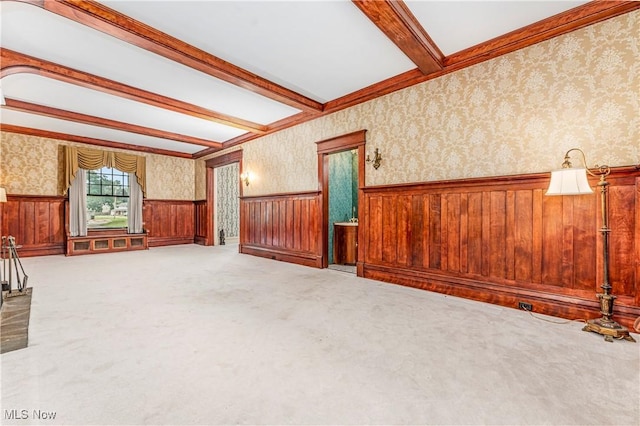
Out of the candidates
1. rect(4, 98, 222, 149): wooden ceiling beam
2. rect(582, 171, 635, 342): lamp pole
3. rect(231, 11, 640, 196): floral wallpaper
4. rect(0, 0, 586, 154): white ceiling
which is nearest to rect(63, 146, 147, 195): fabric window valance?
rect(4, 98, 222, 149): wooden ceiling beam

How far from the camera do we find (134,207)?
25.3ft

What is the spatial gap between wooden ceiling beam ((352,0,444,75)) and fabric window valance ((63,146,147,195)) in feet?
25.3

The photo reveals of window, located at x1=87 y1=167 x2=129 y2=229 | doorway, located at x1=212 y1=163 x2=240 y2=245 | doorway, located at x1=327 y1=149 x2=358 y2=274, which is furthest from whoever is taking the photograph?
doorway, located at x1=212 y1=163 x2=240 y2=245

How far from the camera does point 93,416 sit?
1.37m

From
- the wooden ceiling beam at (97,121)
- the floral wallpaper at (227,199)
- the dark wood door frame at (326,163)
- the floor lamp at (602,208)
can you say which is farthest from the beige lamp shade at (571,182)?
the floral wallpaper at (227,199)

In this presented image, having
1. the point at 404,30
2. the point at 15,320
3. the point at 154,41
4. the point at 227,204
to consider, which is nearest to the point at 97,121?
the point at 154,41

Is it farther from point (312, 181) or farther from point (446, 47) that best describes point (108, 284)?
point (446, 47)

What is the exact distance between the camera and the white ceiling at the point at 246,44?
2.57m

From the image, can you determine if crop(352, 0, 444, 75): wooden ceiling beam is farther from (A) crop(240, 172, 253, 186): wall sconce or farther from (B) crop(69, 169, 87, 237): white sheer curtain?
(B) crop(69, 169, 87, 237): white sheer curtain

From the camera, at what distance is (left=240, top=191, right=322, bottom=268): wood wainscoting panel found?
17.1 feet

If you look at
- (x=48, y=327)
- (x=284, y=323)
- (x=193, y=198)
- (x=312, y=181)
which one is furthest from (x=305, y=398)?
(x=193, y=198)

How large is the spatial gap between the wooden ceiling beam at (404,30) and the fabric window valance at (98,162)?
7697 millimetres

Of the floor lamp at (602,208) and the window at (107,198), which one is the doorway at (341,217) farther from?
the window at (107,198)

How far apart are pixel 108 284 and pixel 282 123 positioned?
4.07 metres
